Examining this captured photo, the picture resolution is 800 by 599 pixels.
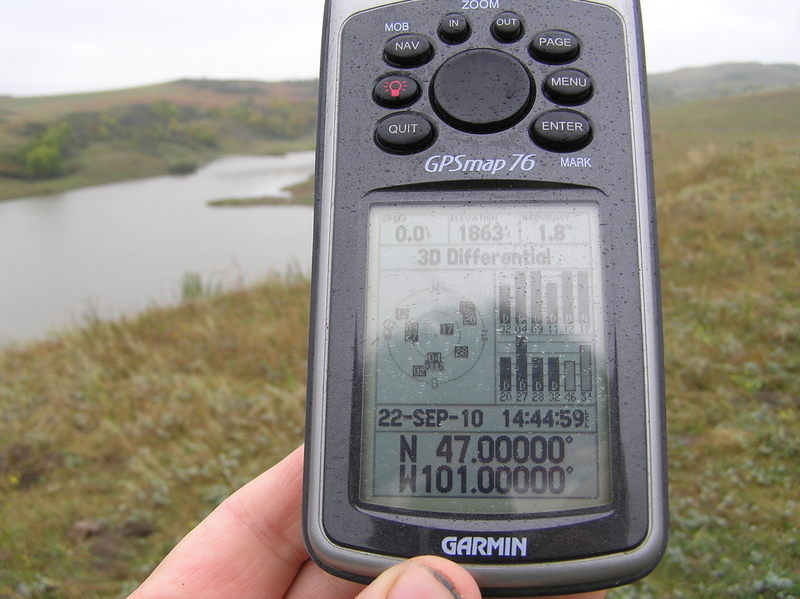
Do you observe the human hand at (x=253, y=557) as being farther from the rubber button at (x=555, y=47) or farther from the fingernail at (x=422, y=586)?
the rubber button at (x=555, y=47)

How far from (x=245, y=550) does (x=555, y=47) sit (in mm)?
1541

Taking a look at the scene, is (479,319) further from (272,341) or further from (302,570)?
(272,341)

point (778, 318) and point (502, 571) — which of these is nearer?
point (502, 571)

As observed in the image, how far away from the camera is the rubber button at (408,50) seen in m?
1.52

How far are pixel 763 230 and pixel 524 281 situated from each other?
546cm

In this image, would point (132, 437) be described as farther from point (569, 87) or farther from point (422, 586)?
point (569, 87)

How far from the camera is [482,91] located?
1498mm

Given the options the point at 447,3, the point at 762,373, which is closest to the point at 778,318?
the point at 762,373

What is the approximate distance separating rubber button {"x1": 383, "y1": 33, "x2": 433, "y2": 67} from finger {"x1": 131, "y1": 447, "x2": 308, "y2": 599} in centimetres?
111

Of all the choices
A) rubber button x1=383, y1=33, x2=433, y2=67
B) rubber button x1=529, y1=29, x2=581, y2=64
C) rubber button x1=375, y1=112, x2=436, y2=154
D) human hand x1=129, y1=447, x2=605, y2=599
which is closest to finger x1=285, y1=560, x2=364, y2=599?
human hand x1=129, y1=447, x2=605, y2=599

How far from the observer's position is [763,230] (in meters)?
5.86

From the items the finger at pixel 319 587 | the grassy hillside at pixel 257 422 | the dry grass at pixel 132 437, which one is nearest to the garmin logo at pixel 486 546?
the finger at pixel 319 587

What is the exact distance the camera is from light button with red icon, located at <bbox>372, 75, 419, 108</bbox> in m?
1.51

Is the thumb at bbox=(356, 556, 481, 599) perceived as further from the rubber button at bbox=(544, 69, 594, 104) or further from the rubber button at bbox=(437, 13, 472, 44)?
the rubber button at bbox=(437, 13, 472, 44)
